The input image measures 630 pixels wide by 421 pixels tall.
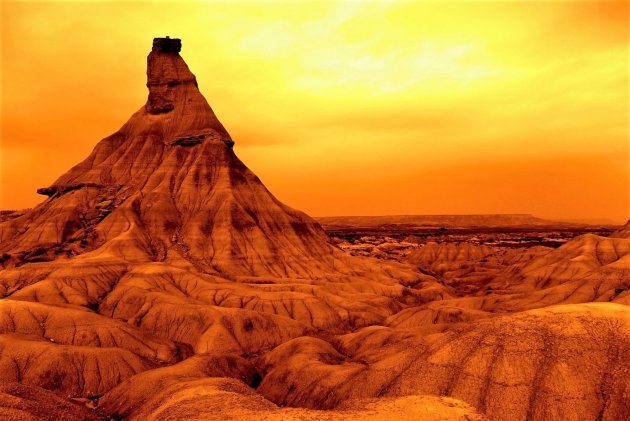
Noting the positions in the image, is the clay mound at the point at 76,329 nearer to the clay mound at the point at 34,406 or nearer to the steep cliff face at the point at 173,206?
the clay mound at the point at 34,406

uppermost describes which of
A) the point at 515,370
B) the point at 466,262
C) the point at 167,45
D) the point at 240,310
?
the point at 167,45

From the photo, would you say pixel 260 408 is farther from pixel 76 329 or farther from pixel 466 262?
pixel 466 262

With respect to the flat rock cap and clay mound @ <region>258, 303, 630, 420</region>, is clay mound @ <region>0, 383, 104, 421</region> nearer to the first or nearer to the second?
clay mound @ <region>258, 303, 630, 420</region>

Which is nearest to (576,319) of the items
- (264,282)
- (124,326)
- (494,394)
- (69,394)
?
(494,394)

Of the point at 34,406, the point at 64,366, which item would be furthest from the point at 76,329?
the point at 34,406

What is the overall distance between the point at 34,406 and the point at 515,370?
31065mm

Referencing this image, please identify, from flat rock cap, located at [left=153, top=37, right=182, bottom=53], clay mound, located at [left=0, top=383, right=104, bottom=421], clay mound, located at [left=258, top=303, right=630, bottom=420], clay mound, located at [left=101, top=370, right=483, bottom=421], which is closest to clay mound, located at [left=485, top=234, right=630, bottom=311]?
clay mound, located at [left=258, top=303, right=630, bottom=420]

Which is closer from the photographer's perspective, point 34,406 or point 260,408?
point 260,408

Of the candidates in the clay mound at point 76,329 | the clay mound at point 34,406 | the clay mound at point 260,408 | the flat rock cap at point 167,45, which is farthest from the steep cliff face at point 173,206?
the clay mound at point 260,408

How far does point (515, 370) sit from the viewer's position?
98.1 feet

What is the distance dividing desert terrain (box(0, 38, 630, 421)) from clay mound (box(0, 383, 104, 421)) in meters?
0.17

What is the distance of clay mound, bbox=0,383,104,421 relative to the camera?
25.3 metres

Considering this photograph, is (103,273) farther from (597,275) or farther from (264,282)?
(597,275)

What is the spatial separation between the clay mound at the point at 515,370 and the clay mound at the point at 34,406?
1661 cm
